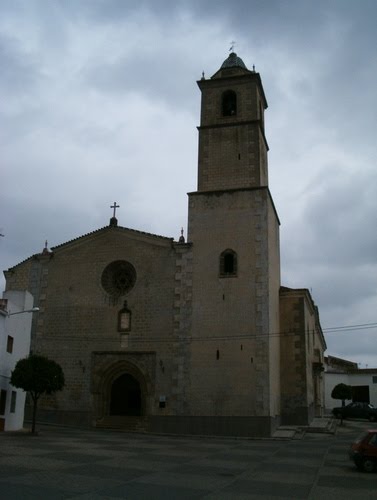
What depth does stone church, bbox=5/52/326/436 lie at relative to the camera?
26.2 m

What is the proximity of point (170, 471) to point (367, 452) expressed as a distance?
481 centimetres

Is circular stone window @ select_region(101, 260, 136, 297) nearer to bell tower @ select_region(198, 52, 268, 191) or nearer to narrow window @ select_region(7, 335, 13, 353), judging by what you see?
bell tower @ select_region(198, 52, 268, 191)

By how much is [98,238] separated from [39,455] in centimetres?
1642

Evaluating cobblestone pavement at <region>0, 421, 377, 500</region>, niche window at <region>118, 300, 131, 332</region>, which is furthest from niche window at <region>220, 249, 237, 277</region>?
cobblestone pavement at <region>0, 421, 377, 500</region>

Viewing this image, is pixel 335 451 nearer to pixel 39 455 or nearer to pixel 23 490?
pixel 39 455

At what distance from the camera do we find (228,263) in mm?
27922

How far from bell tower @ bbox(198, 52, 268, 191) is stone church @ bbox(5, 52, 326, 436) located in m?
0.06

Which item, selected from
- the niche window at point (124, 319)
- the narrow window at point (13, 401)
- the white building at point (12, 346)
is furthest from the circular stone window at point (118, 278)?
the narrow window at point (13, 401)

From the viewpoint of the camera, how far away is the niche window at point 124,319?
28516mm

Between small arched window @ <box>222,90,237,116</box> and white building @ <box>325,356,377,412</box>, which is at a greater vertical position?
small arched window @ <box>222,90,237,116</box>

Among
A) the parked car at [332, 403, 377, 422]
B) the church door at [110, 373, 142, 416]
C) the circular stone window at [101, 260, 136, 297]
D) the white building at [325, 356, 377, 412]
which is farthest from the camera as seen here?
the white building at [325, 356, 377, 412]

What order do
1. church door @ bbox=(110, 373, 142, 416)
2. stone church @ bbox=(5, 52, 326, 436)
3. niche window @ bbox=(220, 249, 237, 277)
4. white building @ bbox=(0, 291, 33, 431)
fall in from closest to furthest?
white building @ bbox=(0, 291, 33, 431), stone church @ bbox=(5, 52, 326, 436), niche window @ bbox=(220, 249, 237, 277), church door @ bbox=(110, 373, 142, 416)

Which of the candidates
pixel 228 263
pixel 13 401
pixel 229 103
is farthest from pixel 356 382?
pixel 13 401

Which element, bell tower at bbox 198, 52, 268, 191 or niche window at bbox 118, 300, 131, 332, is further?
bell tower at bbox 198, 52, 268, 191
